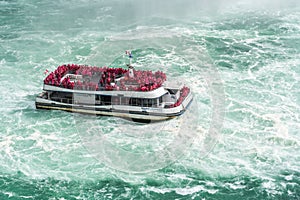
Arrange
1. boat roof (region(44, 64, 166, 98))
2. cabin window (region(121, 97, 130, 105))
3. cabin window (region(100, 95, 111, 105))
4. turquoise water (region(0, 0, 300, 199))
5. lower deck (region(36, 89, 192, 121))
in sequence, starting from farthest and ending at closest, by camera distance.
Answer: cabin window (region(100, 95, 111, 105)) < cabin window (region(121, 97, 130, 105)) < boat roof (region(44, 64, 166, 98)) < lower deck (region(36, 89, 192, 121)) < turquoise water (region(0, 0, 300, 199))

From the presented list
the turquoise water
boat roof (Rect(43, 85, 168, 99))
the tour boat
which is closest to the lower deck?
the tour boat

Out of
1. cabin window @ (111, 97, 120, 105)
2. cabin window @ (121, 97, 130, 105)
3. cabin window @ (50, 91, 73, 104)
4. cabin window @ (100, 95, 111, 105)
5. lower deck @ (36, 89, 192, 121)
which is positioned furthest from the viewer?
cabin window @ (50, 91, 73, 104)

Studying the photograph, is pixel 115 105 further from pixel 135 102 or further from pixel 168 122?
pixel 168 122

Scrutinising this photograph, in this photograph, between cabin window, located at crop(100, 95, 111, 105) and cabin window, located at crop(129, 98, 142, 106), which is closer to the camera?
cabin window, located at crop(129, 98, 142, 106)

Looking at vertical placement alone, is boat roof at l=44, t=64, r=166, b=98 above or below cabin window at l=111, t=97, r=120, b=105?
above

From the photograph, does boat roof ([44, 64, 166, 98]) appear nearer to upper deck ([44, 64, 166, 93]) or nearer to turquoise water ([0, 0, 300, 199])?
upper deck ([44, 64, 166, 93])

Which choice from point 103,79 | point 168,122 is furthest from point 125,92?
point 168,122

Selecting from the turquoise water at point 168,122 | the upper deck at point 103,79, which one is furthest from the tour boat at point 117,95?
the turquoise water at point 168,122
